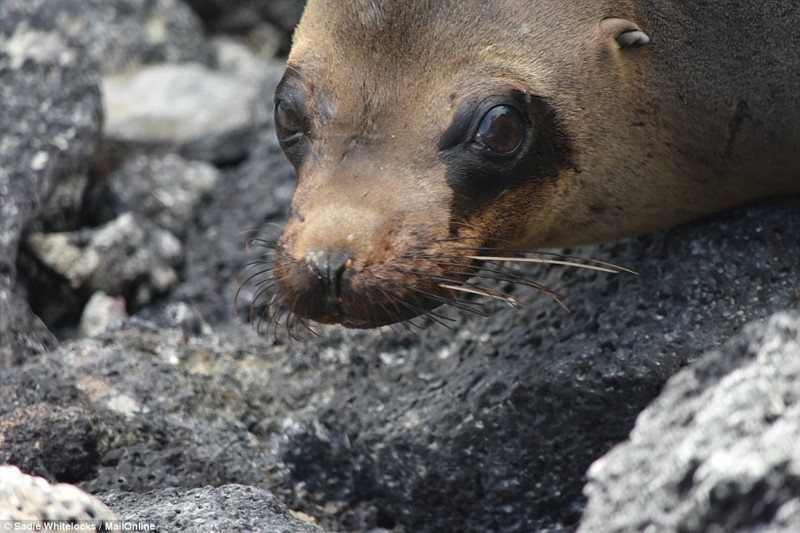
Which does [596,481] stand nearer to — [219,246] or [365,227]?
[365,227]

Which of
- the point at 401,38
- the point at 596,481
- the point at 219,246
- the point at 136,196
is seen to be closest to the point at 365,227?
the point at 401,38

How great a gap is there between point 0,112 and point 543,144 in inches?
138

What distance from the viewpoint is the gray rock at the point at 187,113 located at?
755 cm

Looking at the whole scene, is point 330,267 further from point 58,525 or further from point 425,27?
point 58,525

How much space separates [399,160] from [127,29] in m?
5.25

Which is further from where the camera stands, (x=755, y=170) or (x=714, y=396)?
(x=755, y=170)

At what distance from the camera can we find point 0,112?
6.31 meters

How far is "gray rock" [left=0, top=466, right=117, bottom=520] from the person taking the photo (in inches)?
117

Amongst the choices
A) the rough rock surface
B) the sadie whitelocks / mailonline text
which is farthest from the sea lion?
the rough rock surface

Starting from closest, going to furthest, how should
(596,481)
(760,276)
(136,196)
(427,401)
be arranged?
(596,481)
(760,276)
(427,401)
(136,196)

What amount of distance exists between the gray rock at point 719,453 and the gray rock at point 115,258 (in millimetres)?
3956

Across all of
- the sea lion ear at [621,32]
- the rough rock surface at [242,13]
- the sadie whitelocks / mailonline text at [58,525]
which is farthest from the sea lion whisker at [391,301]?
the rough rock surface at [242,13]

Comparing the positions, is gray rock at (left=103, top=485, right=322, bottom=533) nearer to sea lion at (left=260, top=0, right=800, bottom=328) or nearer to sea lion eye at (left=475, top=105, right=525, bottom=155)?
sea lion at (left=260, top=0, right=800, bottom=328)

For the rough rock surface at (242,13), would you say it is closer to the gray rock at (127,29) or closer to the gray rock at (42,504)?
the gray rock at (127,29)
